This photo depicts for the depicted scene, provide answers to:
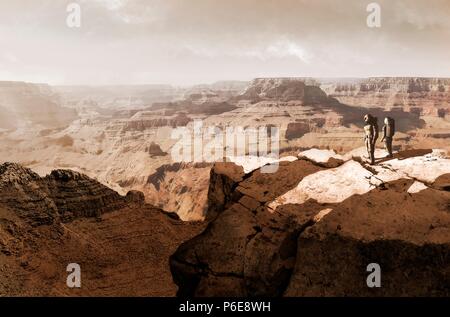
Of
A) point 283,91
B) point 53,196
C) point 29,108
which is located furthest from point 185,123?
point 53,196

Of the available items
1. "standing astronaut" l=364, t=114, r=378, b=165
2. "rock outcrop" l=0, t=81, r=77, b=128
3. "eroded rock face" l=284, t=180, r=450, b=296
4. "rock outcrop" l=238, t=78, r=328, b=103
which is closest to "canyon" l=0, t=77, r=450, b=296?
"eroded rock face" l=284, t=180, r=450, b=296

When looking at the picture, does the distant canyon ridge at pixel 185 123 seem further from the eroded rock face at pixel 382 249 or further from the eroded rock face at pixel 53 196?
the eroded rock face at pixel 382 249

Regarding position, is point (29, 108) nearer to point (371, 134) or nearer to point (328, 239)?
point (371, 134)

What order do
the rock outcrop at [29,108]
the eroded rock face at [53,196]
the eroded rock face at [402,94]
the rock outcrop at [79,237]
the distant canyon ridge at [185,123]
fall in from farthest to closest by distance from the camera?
the rock outcrop at [29,108] → the eroded rock face at [402,94] → the distant canyon ridge at [185,123] → the eroded rock face at [53,196] → the rock outcrop at [79,237]

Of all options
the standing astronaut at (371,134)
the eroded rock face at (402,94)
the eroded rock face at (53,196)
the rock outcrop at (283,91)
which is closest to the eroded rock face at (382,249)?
the standing astronaut at (371,134)

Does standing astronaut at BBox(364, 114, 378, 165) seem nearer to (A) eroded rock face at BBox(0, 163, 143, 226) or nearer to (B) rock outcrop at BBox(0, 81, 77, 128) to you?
(A) eroded rock face at BBox(0, 163, 143, 226)
